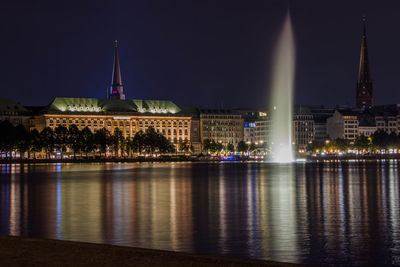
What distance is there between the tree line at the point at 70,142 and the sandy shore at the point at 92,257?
416 ft

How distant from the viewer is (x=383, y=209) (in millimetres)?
33969

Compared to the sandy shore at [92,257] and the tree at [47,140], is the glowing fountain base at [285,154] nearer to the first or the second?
the tree at [47,140]

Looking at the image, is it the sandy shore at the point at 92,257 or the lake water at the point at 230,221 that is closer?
the sandy shore at the point at 92,257

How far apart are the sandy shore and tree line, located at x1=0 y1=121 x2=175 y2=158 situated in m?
127

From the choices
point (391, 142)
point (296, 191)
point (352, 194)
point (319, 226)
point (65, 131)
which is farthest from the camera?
point (391, 142)

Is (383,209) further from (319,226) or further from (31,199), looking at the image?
(31,199)

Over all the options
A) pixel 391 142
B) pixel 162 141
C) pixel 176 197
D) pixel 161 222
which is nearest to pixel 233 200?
pixel 176 197

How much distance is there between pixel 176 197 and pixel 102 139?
12667 centimetres

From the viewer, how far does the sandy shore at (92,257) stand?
599 inches

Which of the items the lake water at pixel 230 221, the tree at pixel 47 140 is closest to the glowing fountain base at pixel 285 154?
the tree at pixel 47 140

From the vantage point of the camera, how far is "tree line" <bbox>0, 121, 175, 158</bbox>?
5699 inches

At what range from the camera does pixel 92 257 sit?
16031mm

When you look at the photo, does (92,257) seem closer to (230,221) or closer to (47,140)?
(230,221)

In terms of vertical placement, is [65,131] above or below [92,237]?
above
